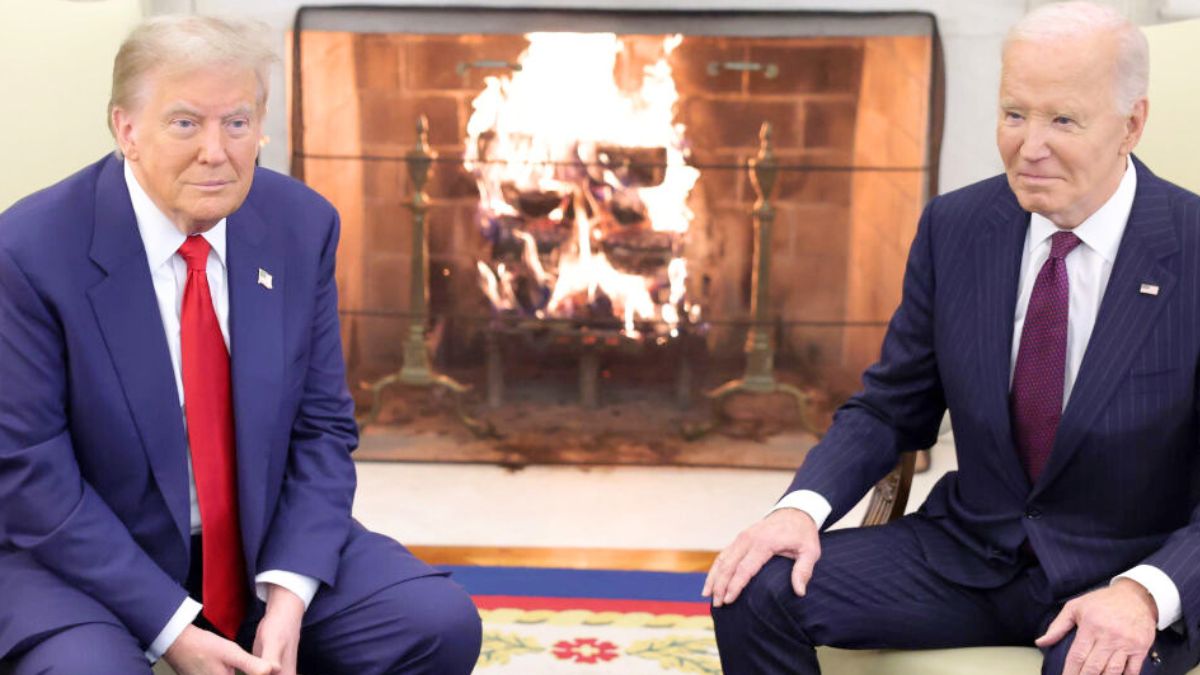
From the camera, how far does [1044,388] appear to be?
210 cm

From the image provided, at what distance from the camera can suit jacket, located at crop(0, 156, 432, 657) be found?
1914 mm

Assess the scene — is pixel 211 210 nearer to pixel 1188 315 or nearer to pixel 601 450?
pixel 1188 315

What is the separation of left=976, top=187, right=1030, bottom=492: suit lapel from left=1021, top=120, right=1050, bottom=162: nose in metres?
0.17

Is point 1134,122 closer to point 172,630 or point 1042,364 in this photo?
point 1042,364

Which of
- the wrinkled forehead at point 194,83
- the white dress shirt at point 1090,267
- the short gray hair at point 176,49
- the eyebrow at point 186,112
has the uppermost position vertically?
the short gray hair at point 176,49

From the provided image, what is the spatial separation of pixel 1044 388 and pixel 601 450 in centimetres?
227

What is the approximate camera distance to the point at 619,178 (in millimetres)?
4211

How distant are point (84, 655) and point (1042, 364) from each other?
4.06 feet

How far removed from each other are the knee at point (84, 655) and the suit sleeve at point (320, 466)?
0.24 meters

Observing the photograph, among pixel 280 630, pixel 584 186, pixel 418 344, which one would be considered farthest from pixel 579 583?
pixel 280 630

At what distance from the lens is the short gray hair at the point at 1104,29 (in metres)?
2.02

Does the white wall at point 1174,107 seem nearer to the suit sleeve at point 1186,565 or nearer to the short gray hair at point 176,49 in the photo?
the suit sleeve at point 1186,565

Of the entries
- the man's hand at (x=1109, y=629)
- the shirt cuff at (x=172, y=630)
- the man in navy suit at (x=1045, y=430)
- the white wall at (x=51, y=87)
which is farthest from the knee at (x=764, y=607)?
the white wall at (x=51, y=87)

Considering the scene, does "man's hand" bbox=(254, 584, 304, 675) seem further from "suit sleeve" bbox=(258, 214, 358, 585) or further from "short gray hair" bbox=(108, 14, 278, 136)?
"short gray hair" bbox=(108, 14, 278, 136)
